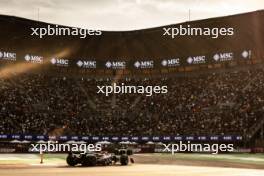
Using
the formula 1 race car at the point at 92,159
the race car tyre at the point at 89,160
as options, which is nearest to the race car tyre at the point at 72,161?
the formula 1 race car at the point at 92,159

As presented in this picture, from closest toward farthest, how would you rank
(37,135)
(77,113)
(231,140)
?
1. (231,140)
2. (37,135)
3. (77,113)

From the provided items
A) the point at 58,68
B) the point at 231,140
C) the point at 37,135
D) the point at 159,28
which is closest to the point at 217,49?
the point at 159,28

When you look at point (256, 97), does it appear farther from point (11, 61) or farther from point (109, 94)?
point (11, 61)

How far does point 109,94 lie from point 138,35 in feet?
41.0

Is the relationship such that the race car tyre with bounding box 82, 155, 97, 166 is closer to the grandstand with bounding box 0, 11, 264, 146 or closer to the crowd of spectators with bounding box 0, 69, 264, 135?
the grandstand with bounding box 0, 11, 264, 146

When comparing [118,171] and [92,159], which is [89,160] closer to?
[92,159]

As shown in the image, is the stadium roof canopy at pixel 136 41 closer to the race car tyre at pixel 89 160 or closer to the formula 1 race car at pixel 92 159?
the formula 1 race car at pixel 92 159

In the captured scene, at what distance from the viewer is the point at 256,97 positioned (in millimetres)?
71188

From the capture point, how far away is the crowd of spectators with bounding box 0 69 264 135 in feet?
236

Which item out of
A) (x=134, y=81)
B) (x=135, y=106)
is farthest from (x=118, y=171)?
(x=134, y=81)

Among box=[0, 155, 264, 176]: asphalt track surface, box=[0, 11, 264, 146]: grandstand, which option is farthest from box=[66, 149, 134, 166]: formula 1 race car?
box=[0, 11, 264, 146]: grandstand

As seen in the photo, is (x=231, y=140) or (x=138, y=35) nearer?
(x=231, y=140)

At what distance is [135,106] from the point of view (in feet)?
281

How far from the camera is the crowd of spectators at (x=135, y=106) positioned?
71812 millimetres
